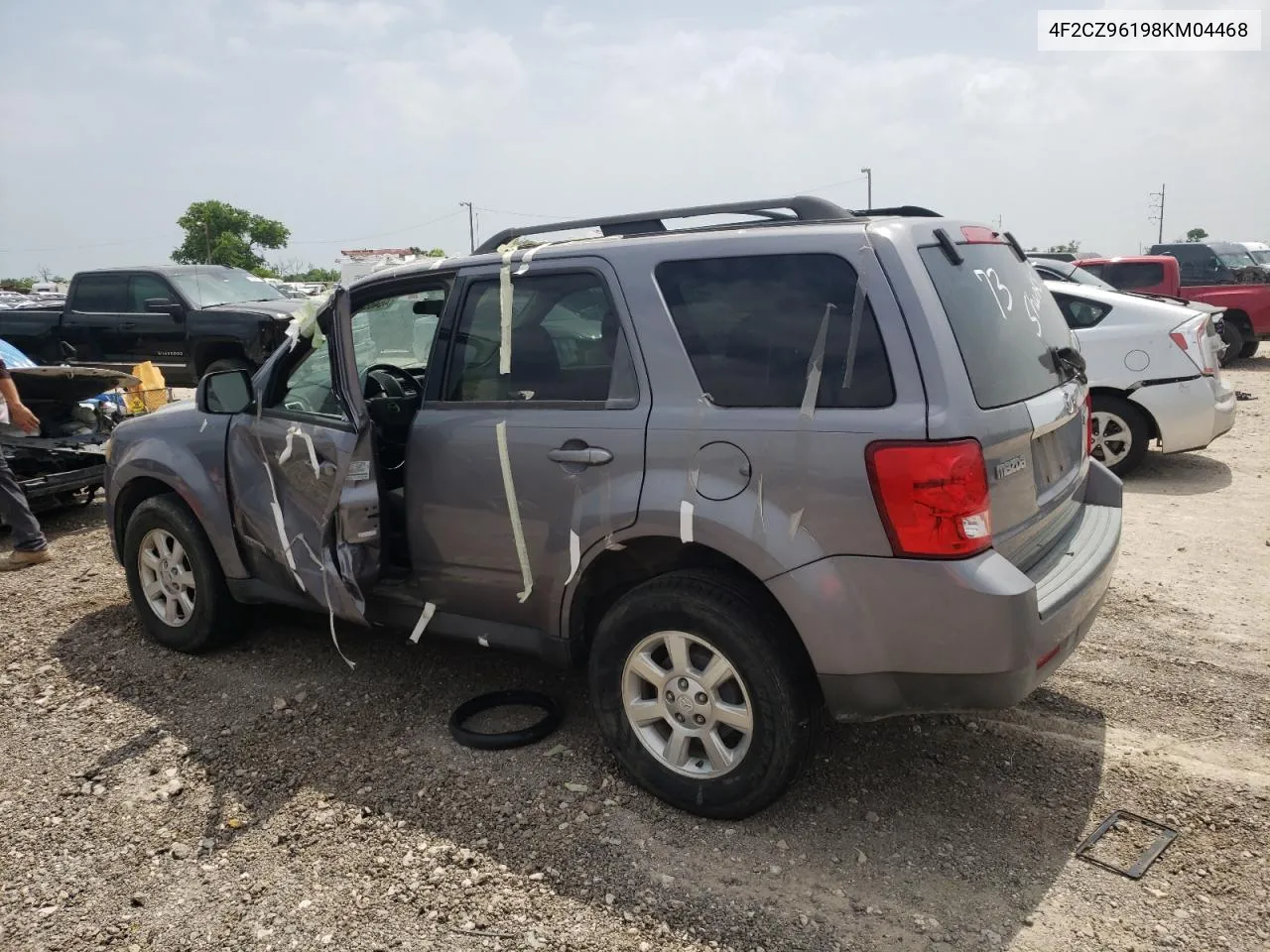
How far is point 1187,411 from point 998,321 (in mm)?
5288

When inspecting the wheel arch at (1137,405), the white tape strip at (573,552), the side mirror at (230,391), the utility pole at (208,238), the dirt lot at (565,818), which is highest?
the utility pole at (208,238)

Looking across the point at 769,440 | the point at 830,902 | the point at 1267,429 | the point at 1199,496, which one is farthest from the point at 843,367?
the point at 1267,429

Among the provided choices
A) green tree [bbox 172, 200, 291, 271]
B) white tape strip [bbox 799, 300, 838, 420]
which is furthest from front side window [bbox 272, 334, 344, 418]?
green tree [bbox 172, 200, 291, 271]

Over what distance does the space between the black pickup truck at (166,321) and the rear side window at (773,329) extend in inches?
375

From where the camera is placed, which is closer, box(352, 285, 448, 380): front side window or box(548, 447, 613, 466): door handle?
box(548, 447, 613, 466): door handle

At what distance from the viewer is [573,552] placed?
3.35 meters

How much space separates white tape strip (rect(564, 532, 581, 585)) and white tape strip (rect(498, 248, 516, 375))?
0.68m

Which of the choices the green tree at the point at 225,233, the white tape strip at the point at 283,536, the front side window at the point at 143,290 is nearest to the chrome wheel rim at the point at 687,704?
the white tape strip at the point at 283,536

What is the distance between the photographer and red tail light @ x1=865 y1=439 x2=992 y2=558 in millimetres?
2707

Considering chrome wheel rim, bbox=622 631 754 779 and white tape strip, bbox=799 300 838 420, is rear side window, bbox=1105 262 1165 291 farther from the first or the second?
chrome wheel rim, bbox=622 631 754 779

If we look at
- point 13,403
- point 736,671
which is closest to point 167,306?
point 13,403

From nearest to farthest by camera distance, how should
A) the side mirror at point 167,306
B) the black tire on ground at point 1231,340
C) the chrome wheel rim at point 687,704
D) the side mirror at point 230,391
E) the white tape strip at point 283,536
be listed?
the chrome wheel rim at point 687,704
the white tape strip at point 283,536
the side mirror at point 230,391
the side mirror at point 167,306
the black tire on ground at point 1231,340

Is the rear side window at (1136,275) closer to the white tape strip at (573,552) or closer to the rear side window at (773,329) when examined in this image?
the rear side window at (773,329)

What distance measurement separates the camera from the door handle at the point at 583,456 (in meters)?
3.25
